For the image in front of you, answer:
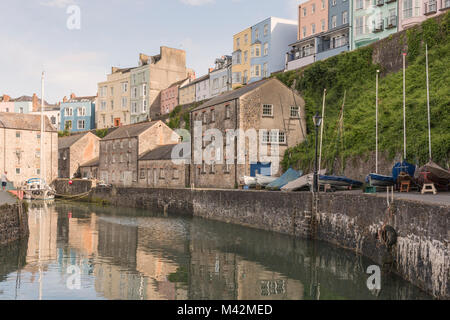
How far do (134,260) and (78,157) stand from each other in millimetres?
51188

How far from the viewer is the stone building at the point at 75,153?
6506cm

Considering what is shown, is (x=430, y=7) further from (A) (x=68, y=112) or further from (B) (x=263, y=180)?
(A) (x=68, y=112)

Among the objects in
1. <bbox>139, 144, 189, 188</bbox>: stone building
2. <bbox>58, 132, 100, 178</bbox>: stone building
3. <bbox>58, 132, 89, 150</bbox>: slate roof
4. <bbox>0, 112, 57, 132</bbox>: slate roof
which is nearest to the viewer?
<bbox>139, 144, 189, 188</bbox>: stone building

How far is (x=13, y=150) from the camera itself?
58.2 metres

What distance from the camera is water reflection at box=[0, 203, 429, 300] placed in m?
13.1

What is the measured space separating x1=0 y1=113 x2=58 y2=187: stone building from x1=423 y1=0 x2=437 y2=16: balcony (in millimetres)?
48567

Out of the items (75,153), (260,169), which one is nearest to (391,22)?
(260,169)

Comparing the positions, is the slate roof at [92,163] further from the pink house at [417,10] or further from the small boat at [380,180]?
the small boat at [380,180]

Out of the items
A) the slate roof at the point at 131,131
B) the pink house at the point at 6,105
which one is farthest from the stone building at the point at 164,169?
the pink house at the point at 6,105

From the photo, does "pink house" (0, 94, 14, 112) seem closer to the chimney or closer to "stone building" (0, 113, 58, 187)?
the chimney

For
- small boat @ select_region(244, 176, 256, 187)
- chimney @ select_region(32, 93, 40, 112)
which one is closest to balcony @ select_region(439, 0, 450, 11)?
small boat @ select_region(244, 176, 256, 187)

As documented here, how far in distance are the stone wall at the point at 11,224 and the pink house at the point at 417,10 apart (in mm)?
34806
